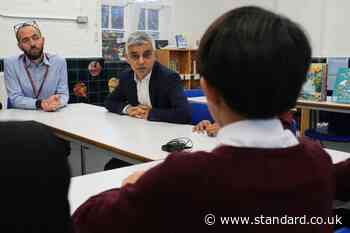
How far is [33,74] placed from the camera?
364 centimetres

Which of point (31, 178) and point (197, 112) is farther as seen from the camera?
point (197, 112)

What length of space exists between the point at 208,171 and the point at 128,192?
0.17m

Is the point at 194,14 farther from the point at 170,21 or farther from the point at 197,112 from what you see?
the point at 197,112

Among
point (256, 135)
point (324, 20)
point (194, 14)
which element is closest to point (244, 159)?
point (256, 135)

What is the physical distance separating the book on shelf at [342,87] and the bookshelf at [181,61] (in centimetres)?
295

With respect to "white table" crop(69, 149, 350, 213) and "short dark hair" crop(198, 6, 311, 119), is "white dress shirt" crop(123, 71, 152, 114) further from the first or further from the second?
"short dark hair" crop(198, 6, 311, 119)

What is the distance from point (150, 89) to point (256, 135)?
2265 millimetres

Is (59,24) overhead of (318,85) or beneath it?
overhead

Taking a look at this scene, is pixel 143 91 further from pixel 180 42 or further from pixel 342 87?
pixel 180 42

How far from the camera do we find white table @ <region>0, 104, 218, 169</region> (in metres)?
2.09

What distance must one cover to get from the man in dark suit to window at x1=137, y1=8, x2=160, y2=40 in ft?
12.7

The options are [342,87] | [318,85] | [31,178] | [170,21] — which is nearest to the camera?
[31,178]

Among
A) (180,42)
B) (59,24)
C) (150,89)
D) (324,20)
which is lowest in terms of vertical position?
(150,89)

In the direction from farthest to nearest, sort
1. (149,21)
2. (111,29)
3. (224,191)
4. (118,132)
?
(149,21) < (111,29) < (118,132) < (224,191)
